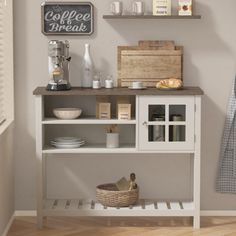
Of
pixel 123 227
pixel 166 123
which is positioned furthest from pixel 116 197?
pixel 166 123

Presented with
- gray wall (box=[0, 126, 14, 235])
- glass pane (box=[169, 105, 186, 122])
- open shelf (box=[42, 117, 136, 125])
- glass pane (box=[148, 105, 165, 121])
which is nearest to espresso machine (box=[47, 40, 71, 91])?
open shelf (box=[42, 117, 136, 125])

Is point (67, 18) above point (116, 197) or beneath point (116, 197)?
above

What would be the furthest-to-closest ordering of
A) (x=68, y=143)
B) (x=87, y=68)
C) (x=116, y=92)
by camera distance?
(x=87, y=68) → (x=68, y=143) → (x=116, y=92)

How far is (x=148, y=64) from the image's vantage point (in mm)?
4742

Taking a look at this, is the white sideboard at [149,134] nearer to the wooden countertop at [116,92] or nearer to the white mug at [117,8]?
the wooden countertop at [116,92]

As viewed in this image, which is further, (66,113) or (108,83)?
(108,83)

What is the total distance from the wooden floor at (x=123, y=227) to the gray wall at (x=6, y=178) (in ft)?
0.44

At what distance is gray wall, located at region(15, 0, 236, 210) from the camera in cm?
477

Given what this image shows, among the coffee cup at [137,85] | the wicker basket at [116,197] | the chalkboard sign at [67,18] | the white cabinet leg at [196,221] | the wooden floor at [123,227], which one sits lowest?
the wooden floor at [123,227]

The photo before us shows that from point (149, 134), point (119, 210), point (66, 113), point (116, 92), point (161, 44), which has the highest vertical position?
point (161, 44)

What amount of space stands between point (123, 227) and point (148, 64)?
43.3 inches

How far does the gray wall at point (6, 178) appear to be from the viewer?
4.33 meters

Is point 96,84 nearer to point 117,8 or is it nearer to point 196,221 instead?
point 117,8

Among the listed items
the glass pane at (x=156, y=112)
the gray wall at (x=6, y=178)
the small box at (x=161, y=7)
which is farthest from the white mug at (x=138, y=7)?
the gray wall at (x=6, y=178)
